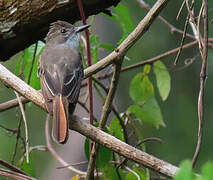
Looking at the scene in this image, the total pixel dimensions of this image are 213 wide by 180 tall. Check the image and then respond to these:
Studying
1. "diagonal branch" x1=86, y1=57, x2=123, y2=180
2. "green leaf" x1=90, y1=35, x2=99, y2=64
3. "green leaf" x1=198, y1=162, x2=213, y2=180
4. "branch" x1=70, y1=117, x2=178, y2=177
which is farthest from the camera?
"green leaf" x1=90, y1=35, x2=99, y2=64

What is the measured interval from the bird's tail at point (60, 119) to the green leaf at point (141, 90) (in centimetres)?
108

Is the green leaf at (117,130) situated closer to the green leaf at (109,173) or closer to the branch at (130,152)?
the green leaf at (109,173)

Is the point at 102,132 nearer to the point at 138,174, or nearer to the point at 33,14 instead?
the point at 138,174

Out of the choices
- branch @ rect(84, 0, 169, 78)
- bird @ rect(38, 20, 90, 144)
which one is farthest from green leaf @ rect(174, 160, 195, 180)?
branch @ rect(84, 0, 169, 78)

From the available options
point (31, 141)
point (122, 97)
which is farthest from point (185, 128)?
point (31, 141)

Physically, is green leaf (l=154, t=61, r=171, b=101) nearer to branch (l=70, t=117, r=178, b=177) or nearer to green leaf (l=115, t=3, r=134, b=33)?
green leaf (l=115, t=3, r=134, b=33)

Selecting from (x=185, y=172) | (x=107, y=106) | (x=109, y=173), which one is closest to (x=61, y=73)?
(x=107, y=106)

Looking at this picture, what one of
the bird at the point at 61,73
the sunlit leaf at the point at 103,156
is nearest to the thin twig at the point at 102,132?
the bird at the point at 61,73

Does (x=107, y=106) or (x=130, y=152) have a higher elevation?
(x=107, y=106)

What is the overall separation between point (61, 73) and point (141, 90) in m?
0.88

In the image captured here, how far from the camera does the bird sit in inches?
127

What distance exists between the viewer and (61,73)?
3947 millimetres

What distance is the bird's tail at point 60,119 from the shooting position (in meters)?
2.98

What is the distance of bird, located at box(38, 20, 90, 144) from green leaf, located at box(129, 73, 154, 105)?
0.63 meters
